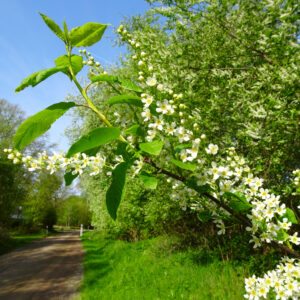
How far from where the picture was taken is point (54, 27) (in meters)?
1.05

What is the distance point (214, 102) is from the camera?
4844mm

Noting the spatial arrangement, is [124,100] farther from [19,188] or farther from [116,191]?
[19,188]

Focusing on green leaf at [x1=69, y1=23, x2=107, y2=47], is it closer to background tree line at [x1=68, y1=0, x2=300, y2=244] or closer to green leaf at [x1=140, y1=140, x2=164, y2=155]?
green leaf at [x1=140, y1=140, x2=164, y2=155]

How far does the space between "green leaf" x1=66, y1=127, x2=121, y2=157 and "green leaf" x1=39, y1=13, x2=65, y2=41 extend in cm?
53

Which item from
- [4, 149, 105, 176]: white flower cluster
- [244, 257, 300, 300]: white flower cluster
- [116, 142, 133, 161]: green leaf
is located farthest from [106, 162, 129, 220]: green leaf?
[244, 257, 300, 300]: white flower cluster

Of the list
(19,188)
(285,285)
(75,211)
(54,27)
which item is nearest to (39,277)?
(285,285)

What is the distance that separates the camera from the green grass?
5.07 metres

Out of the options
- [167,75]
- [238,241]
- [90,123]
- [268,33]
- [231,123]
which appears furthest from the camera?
[90,123]

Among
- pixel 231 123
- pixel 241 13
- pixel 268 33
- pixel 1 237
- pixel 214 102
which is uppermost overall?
pixel 241 13

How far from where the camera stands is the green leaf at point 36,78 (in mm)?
938

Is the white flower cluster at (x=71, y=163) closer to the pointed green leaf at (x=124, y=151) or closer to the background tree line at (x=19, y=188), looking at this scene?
the pointed green leaf at (x=124, y=151)

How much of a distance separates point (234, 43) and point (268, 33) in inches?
50.1

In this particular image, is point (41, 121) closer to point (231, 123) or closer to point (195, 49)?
point (231, 123)

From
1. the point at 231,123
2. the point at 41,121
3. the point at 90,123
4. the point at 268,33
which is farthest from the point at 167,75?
the point at 90,123
